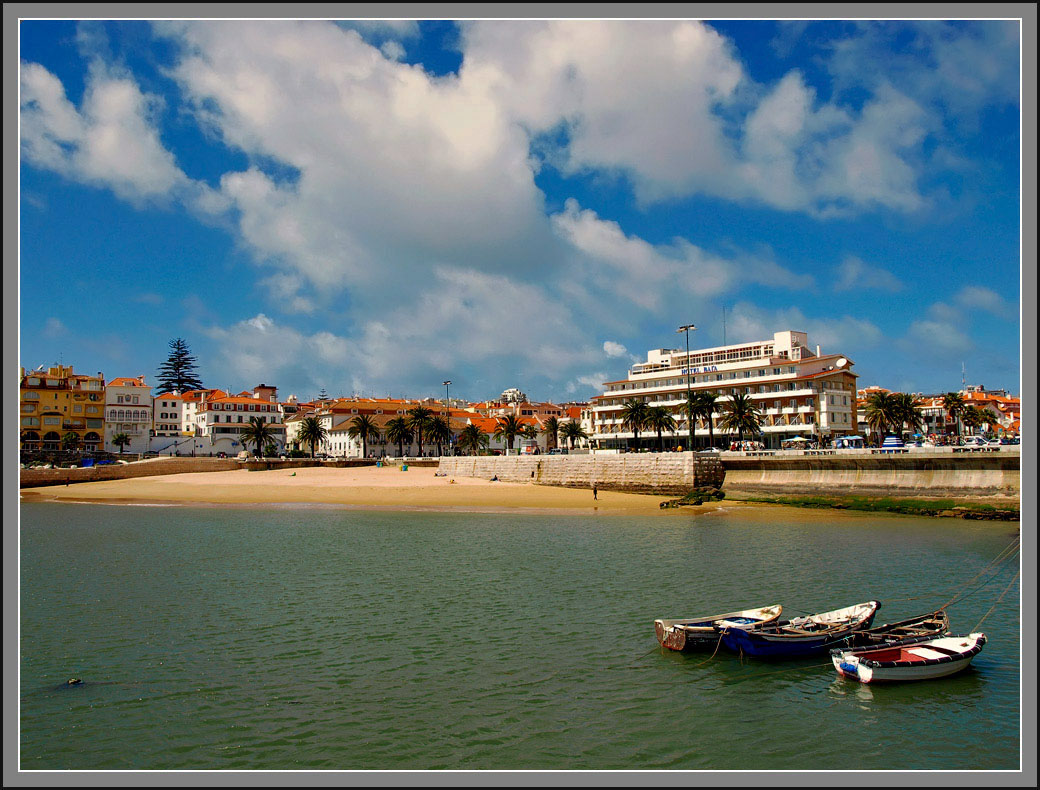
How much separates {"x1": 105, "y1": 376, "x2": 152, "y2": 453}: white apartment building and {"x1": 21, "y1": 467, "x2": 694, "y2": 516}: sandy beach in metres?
44.3

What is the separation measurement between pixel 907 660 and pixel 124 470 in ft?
322

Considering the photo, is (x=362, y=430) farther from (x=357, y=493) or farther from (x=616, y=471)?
(x=616, y=471)

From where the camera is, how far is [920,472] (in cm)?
5509

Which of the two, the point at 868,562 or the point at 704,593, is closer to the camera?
the point at 704,593

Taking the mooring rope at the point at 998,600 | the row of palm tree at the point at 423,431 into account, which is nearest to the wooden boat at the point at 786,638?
the mooring rope at the point at 998,600

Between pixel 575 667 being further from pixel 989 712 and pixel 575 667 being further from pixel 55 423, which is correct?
pixel 55 423

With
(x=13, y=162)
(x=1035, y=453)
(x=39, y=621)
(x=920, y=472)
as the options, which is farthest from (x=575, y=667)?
(x=920, y=472)

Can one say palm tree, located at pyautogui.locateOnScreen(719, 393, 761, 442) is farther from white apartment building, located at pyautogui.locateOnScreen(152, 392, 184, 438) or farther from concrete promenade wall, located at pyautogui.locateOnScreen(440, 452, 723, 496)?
white apartment building, located at pyautogui.locateOnScreen(152, 392, 184, 438)

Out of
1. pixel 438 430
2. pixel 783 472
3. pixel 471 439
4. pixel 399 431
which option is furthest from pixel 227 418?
pixel 783 472

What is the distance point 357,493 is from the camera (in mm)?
71938

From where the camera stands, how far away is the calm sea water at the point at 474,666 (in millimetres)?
13602

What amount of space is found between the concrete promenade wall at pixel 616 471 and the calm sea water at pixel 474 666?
3155 cm

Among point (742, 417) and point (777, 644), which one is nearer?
point (777, 644)

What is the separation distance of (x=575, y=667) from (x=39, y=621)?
17.3 metres
